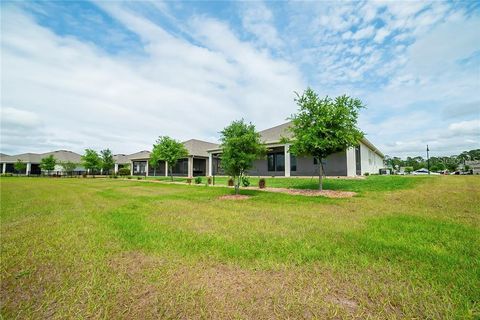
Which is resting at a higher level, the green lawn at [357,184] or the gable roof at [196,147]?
the gable roof at [196,147]

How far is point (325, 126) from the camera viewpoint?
1222 centimetres

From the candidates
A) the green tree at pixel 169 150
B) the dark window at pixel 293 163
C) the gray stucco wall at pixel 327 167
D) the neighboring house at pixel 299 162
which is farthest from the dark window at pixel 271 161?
the green tree at pixel 169 150

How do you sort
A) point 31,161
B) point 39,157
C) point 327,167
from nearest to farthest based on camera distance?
point 327,167 < point 31,161 < point 39,157

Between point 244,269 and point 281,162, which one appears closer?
point 244,269

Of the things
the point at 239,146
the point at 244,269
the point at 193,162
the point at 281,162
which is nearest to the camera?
the point at 244,269

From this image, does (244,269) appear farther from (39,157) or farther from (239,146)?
(39,157)

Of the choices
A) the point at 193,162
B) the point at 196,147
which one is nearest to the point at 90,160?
the point at 193,162

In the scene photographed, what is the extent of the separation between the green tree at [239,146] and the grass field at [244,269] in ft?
18.6

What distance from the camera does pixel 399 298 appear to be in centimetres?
252

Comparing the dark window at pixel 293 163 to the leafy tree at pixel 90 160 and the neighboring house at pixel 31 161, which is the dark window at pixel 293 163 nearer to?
the leafy tree at pixel 90 160

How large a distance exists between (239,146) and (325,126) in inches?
196

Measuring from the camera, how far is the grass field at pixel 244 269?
2412mm

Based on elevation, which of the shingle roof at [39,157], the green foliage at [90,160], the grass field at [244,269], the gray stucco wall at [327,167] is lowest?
the grass field at [244,269]

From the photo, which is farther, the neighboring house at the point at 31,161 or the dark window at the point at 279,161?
the neighboring house at the point at 31,161
